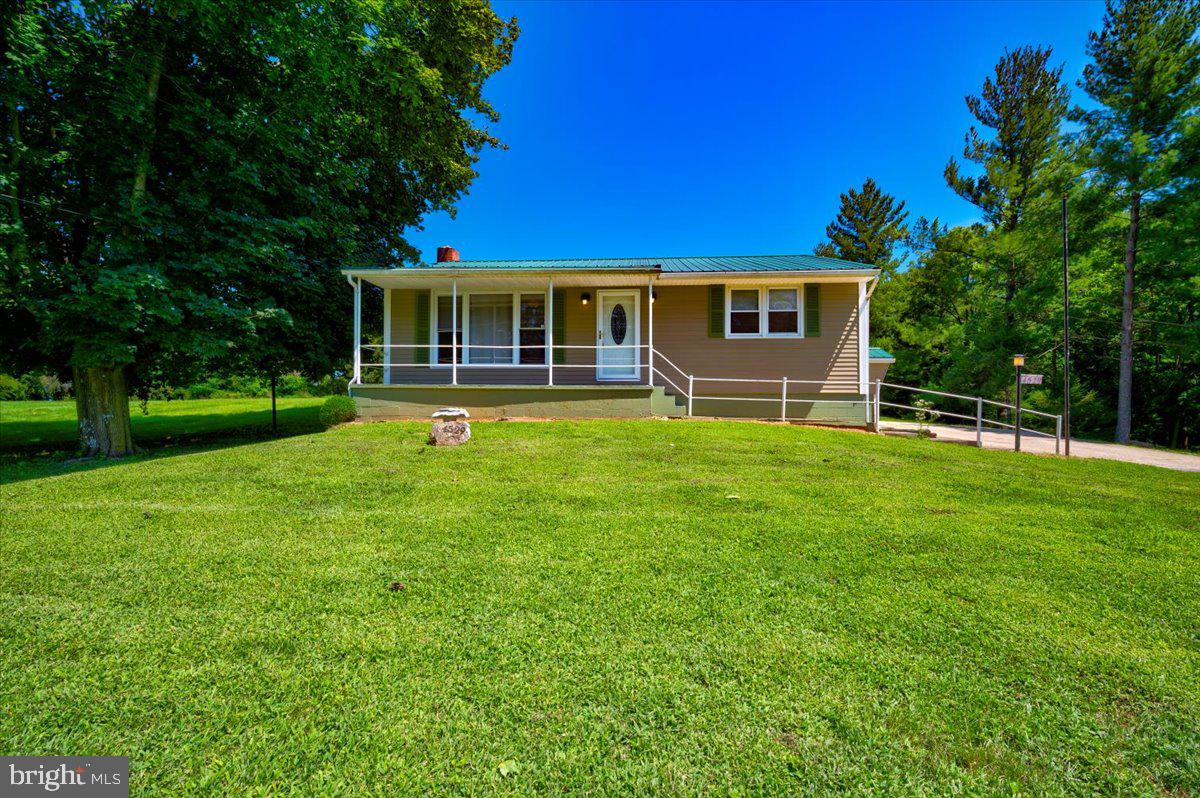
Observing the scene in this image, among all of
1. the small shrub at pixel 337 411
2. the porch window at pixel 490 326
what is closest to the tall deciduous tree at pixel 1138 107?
the porch window at pixel 490 326

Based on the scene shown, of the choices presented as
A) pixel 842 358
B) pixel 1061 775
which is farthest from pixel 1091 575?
pixel 842 358

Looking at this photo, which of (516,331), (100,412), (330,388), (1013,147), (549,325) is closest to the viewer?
(100,412)

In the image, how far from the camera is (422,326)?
1195 cm

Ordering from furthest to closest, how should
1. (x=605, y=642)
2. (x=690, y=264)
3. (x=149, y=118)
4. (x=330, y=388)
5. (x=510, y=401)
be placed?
1. (x=330, y=388)
2. (x=690, y=264)
3. (x=510, y=401)
4. (x=149, y=118)
5. (x=605, y=642)

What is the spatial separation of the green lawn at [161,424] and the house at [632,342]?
353cm

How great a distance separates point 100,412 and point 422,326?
6.15m

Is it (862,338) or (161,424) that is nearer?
(862,338)

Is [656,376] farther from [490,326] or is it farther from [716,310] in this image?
[490,326]

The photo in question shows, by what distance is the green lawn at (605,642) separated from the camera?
1.61 metres

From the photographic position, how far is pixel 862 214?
1104 inches

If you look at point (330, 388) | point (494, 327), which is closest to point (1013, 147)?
point (494, 327)

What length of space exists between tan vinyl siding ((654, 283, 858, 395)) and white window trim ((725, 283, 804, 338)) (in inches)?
5.4

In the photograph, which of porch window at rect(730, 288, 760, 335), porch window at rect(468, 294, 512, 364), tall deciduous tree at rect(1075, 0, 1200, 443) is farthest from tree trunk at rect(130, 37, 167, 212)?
tall deciduous tree at rect(1075, 0, 1200, 443)

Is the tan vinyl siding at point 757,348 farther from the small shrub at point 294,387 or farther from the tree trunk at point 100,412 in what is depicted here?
the small shrub at point 294,387
